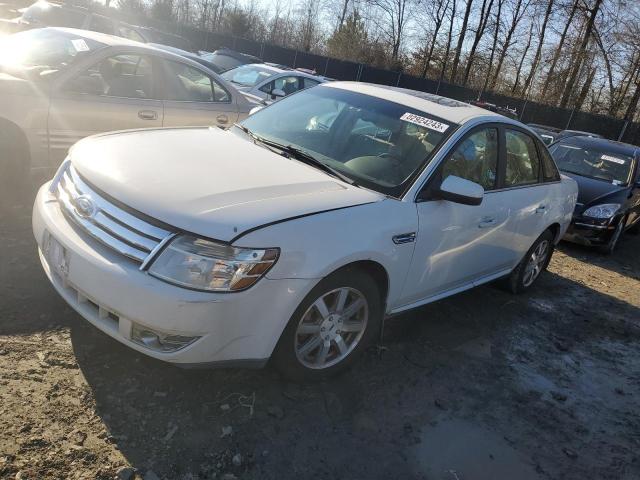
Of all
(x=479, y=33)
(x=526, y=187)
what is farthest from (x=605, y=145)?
(x=479, y=33)

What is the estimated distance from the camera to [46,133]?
16.0 ft

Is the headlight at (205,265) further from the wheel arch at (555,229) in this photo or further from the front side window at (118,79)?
the wheel arch at (555,229)

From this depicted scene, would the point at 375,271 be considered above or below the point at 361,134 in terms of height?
below

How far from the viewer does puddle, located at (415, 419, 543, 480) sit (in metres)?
2.87

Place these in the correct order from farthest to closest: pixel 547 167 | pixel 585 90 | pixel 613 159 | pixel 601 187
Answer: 1. pixel 585 90
2. pixel 613 159
3. pixel 601 187
4. pixel 547 167

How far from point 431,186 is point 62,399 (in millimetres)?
2398

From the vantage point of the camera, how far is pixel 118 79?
18.0 ft

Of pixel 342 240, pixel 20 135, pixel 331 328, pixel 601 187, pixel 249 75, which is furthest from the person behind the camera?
pixel 249 75

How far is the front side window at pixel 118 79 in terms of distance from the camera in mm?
5195

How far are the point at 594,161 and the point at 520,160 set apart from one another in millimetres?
5063

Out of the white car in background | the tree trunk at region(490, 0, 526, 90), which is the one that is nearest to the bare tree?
the tree trunk at region(490, 0, 526, 90)

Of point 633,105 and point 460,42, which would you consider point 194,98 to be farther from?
point 460,42

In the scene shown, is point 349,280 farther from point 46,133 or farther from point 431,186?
point 46,133

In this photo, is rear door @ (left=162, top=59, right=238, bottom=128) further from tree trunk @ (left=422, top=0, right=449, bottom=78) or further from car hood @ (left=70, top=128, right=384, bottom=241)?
tree trunk @ (left=422, top=0, right=449, bottom=78)
